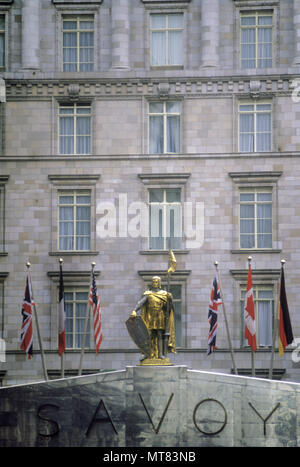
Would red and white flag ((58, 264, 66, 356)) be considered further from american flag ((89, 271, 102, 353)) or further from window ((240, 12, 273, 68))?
window ((240, 12, 273, 68))

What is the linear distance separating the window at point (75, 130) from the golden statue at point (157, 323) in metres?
15.3

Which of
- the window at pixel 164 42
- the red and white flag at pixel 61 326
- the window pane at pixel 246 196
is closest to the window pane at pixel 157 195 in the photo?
the window pane at pixel 246 196

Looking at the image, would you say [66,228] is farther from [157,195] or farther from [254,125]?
[254,125]

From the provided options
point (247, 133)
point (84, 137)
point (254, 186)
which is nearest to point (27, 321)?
point (84, 137)

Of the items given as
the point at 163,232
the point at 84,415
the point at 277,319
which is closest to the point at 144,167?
the point at 163,232

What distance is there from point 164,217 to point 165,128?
4087mm

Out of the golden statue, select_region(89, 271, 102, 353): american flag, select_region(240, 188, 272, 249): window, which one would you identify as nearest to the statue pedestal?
the golden statue

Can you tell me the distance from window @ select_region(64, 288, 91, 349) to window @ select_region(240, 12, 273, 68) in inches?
504

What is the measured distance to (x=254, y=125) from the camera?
233 ft

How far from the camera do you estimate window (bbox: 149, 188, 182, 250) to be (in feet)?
231

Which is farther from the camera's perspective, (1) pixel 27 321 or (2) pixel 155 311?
(1) pixel 27 321

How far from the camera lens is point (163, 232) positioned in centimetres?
7044

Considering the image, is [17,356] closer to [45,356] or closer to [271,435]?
[45,356]

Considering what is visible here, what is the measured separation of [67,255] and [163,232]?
4.40 m
